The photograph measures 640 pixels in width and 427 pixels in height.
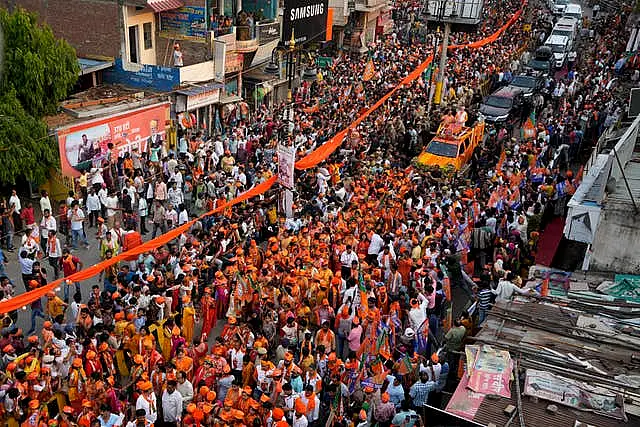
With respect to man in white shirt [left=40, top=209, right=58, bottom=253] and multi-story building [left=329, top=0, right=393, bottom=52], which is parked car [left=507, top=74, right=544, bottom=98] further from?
man in white shirt [left=40, top=209, right=58, bottom=253]

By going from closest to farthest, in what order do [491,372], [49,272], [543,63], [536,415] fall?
[536,415]
[491,372]
[49,272]
[543,63]

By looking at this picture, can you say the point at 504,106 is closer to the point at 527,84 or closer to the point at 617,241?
the point at 527,84

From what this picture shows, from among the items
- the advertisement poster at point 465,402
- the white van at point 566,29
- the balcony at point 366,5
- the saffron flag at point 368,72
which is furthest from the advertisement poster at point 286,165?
the white van at point 566,29

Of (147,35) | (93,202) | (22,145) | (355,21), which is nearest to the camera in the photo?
(93,202)

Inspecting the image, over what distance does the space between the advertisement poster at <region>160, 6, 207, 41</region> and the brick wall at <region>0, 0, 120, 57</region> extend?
8.05 ft

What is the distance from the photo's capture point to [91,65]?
21094 mm

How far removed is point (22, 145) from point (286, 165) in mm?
6426

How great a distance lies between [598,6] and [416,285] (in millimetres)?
49613

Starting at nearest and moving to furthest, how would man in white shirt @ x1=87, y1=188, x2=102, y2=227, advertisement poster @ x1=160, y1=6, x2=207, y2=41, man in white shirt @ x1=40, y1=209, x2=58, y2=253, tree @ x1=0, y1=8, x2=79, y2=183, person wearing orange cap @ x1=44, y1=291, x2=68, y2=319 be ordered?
person wearing orange cap @ x1=44, y1=291, x2=68, y2=319 → man in white shirt @ x1=40, y1=209, x2=58, y2=253 → man in white shirt @ x1=87, y1=188, x2=102, y2=227 → tree @ x1=0, y1=8, x2=79, y2=183 → advertisement poster @ x1=160, y1=6, x2=207, y2=41

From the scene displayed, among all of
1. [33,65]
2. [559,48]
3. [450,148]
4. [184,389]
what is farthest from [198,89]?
[559,48]

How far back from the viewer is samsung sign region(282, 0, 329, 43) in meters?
19.5

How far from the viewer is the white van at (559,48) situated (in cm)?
3231

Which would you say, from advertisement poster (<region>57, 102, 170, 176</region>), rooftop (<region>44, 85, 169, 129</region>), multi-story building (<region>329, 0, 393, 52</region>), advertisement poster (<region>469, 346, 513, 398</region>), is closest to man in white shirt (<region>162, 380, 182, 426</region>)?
advertisement poster (<region>469, 346, 513, 398</region>)

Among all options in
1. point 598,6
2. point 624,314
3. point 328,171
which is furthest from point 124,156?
point 598,6
